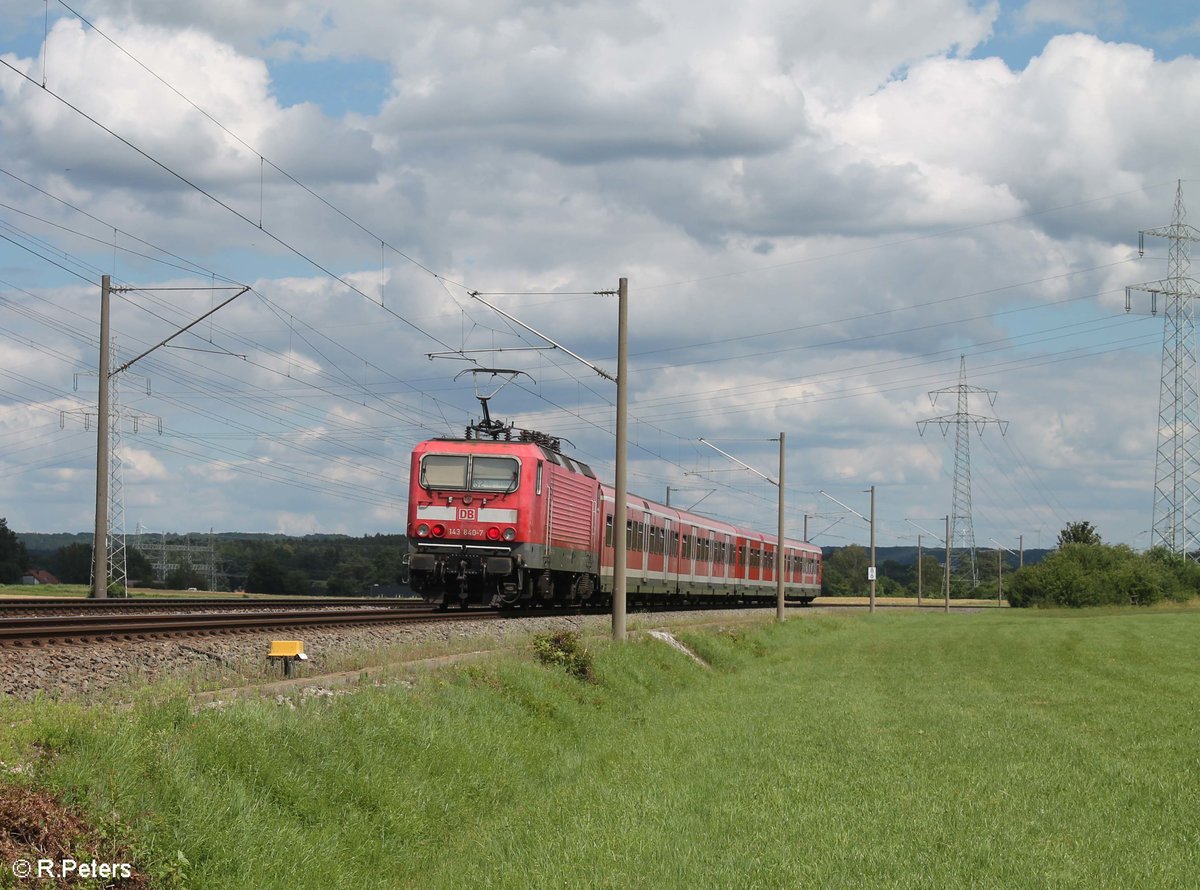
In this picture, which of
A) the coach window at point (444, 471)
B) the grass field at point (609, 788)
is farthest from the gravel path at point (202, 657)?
the coach window at point (444, 471)

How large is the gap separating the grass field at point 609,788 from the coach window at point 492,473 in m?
13.7

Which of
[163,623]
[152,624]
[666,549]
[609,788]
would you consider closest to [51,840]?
[609,788]

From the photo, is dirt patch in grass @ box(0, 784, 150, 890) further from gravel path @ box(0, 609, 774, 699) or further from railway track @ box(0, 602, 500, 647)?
railway track @ box(0, 602, 500, 647)

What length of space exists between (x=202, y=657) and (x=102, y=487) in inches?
679

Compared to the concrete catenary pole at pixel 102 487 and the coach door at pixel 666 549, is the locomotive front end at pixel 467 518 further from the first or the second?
the coach door at pixel 666 549

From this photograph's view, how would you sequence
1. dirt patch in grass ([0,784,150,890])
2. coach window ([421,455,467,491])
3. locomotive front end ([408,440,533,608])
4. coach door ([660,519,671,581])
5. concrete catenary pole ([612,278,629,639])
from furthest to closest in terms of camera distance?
coach door ([660,519,671,581])
coach window ([421,455,467,491])
locomotive front end ([408,440,533,608])
concrete catenary pole ([612,278,629,639])
dirt patch in grass ([0,784,150,890])

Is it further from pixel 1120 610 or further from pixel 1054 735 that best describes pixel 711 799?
pixel 1120 610

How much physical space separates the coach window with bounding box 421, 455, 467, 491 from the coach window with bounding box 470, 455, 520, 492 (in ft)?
0.89

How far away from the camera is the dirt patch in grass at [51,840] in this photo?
7223 mm

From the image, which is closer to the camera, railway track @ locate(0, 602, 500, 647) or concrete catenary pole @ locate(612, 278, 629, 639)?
railway track @ locate(0, 602, 500, 647)

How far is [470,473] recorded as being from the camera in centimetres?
3394

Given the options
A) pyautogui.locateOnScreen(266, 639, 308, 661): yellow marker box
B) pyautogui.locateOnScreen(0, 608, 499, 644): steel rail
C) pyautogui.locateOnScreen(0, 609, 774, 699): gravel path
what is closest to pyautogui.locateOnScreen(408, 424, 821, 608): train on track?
pyautogui.locateOnScreen(0, 608, 499, 644): steel rail

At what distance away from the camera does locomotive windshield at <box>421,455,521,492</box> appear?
33750 mm

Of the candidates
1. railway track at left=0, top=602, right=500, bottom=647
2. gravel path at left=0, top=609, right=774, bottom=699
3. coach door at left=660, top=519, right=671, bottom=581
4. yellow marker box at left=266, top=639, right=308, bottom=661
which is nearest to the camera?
gravel path at left=0, top=609, right=774, bottom=699
